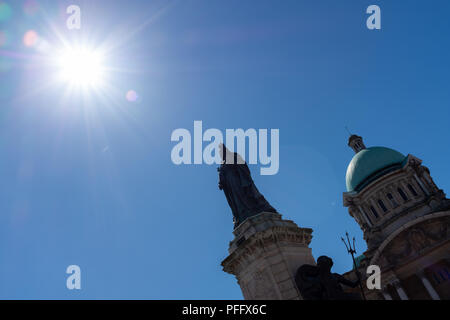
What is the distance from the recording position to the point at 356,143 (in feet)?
198

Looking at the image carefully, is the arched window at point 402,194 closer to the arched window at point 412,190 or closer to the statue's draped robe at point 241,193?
the arched window at point 412,190

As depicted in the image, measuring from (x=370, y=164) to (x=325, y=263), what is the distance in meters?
42.7

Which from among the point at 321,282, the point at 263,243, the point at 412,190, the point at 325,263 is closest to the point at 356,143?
the point at 412,190

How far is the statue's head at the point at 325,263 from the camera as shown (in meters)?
12.9

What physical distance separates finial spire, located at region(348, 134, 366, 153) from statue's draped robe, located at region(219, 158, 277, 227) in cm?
4696

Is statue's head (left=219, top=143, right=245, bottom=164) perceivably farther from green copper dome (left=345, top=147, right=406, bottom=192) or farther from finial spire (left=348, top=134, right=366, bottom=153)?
finial spire (left=348, top=134, right=366, bottom=153)

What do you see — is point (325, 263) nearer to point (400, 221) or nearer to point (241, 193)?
point (241, 193)

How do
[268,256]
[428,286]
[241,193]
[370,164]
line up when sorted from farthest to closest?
[370,164] < [428,286] < [241,193] < [268,256]

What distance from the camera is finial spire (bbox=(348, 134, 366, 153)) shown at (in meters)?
60.2

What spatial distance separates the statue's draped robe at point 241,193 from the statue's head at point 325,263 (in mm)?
3621

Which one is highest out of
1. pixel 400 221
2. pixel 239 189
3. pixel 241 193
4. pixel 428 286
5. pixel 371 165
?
pixel 371 165

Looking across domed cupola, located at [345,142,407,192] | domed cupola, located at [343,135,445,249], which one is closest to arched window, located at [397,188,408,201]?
domed cupola, located at [343,135,445,249]

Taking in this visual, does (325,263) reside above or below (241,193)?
below
